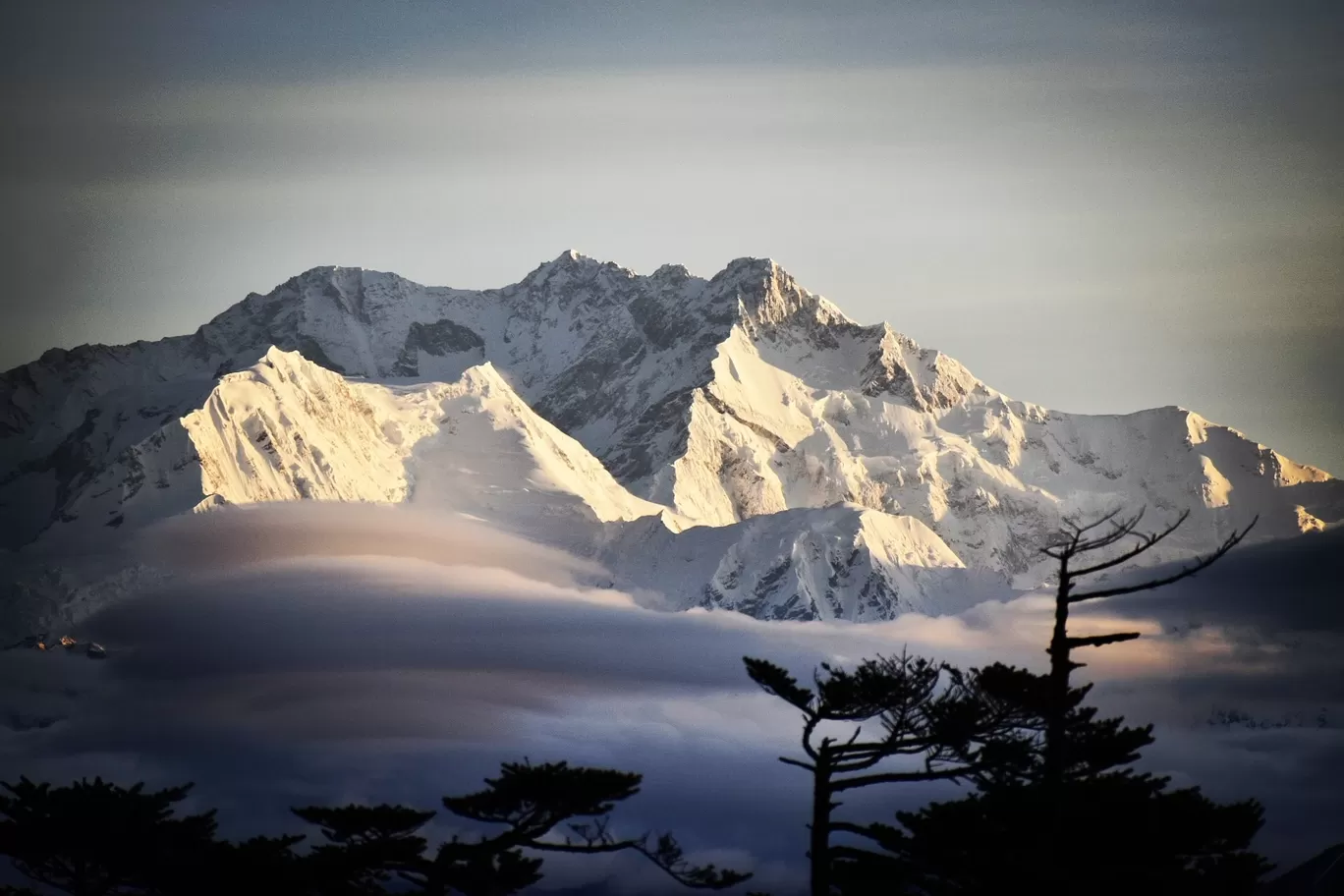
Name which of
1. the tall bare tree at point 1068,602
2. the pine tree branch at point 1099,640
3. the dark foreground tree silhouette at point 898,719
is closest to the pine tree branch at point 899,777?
the dark foreground tree silhouette at point 898,719

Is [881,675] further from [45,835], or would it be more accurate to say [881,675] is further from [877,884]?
[45,835]

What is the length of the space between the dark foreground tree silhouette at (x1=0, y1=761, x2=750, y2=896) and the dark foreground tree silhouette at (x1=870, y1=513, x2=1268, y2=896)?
26.5 ft

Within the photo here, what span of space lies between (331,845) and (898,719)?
2435 centimetres

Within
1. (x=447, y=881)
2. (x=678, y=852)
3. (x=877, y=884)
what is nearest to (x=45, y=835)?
(x=447, y=881)

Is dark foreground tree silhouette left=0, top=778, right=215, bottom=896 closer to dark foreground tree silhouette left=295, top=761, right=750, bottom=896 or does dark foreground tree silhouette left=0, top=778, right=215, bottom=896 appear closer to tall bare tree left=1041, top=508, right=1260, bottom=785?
dark foreground tree silhouette left=295, top=761, right=750, bottom=896

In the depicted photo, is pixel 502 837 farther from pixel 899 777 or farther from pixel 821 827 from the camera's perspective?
pixel 899 777

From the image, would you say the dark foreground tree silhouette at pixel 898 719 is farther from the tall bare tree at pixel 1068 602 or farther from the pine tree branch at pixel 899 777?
the tall bare tree at pixel 1068 602

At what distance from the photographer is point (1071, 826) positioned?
6159 cm

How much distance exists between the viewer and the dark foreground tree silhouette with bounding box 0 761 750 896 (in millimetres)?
65188

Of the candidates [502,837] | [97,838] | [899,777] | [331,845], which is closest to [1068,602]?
[899,777]

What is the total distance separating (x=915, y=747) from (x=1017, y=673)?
3868 millimetres

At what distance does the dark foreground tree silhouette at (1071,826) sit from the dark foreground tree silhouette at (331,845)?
8084mm

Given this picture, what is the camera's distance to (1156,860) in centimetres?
6341

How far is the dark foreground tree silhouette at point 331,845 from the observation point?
65.2 m
